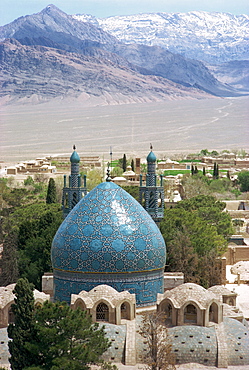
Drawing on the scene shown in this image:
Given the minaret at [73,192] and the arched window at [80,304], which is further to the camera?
the minaret at [73,192]

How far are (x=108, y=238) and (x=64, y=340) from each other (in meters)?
3.50

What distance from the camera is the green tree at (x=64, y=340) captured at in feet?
45.5

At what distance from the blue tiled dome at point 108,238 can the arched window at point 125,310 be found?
0.83 metres

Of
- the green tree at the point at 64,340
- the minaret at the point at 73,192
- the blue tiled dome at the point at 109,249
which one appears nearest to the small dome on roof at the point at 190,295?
the blue tiled dome at the point at 109,249

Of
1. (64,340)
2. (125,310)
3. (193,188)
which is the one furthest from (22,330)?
(193,188)

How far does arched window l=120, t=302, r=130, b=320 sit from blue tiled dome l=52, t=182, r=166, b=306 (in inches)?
23.2

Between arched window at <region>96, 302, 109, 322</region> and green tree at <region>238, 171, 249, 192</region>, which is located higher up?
green tree at <region>238, 171, 249, 192</region>

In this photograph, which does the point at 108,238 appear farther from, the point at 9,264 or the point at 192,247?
the point at 9,264

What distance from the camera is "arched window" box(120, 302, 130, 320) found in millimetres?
16422

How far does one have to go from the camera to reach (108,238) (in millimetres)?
17078

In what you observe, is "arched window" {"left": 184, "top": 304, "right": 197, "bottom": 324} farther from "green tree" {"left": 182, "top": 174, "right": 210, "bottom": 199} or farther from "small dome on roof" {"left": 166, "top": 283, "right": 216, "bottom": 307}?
"green tree" {"left": 182, "top": 174, "right": 210, "bottom": 199}

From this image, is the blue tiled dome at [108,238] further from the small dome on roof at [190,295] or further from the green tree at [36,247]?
the green tree at [36,247]

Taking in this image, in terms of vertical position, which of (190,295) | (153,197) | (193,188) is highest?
(153,197)

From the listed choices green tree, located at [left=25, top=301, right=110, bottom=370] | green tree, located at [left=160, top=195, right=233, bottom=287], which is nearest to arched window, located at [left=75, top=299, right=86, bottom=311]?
green tree, located at [left=25, top=301, right=110, bottom=370]
